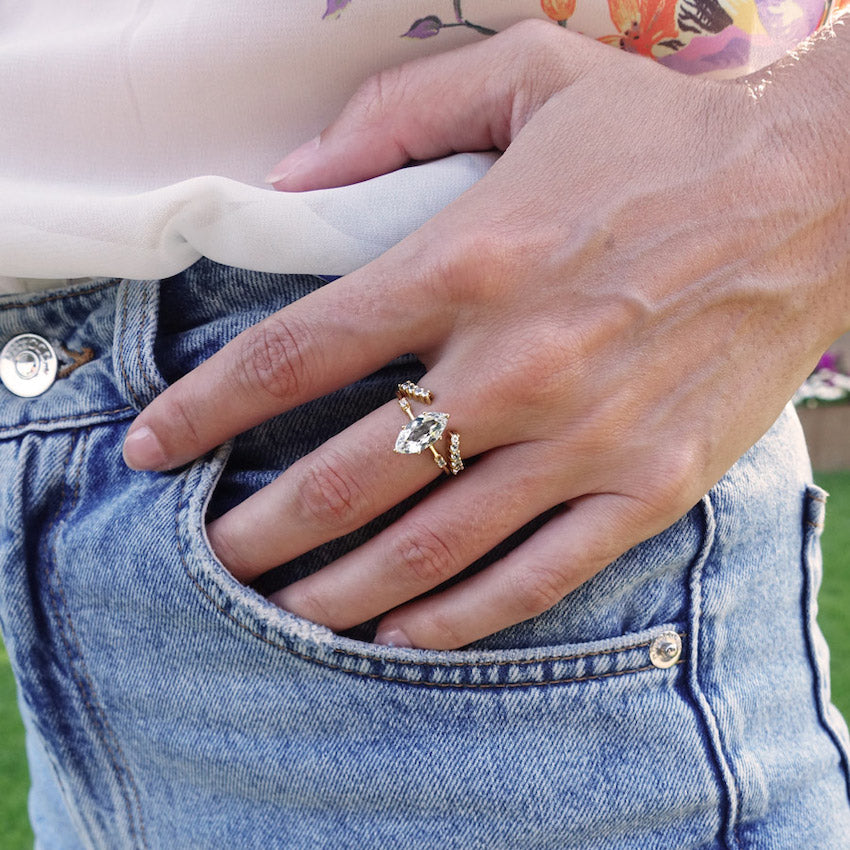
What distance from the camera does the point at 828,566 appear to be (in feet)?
13.8

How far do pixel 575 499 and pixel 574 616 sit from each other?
113 mm

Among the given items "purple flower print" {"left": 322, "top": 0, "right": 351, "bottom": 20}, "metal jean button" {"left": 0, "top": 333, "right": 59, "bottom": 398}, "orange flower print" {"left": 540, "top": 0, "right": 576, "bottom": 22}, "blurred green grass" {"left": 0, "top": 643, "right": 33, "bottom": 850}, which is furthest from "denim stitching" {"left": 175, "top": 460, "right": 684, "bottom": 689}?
"blurred green grass" {"left": 0, "top": 643, "right": 33, "bottom": 850}

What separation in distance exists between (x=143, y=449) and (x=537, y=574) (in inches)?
A: 15.1

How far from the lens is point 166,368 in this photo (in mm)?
852

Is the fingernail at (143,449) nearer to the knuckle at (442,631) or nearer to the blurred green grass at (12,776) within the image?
the knuckle at (442,631)

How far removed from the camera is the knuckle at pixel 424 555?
76cm

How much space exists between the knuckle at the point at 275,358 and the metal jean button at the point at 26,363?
0.27 meters

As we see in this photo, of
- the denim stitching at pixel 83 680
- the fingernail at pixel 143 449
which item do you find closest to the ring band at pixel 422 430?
the fingernail at pixel 143 449

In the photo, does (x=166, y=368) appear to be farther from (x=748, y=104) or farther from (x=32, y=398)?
(x=748, y=104)

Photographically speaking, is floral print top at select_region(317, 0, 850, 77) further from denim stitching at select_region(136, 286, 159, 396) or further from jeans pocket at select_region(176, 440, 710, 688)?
jeans pocket at select_region(176, 440, 710, 688)

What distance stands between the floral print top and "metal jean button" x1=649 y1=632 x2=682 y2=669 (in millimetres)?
555

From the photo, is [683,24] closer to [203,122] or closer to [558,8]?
[558,8]

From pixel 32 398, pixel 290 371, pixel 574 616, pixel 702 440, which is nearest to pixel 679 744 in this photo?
pixel 574 616

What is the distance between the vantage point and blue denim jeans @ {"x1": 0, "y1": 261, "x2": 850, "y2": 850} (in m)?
0.78
